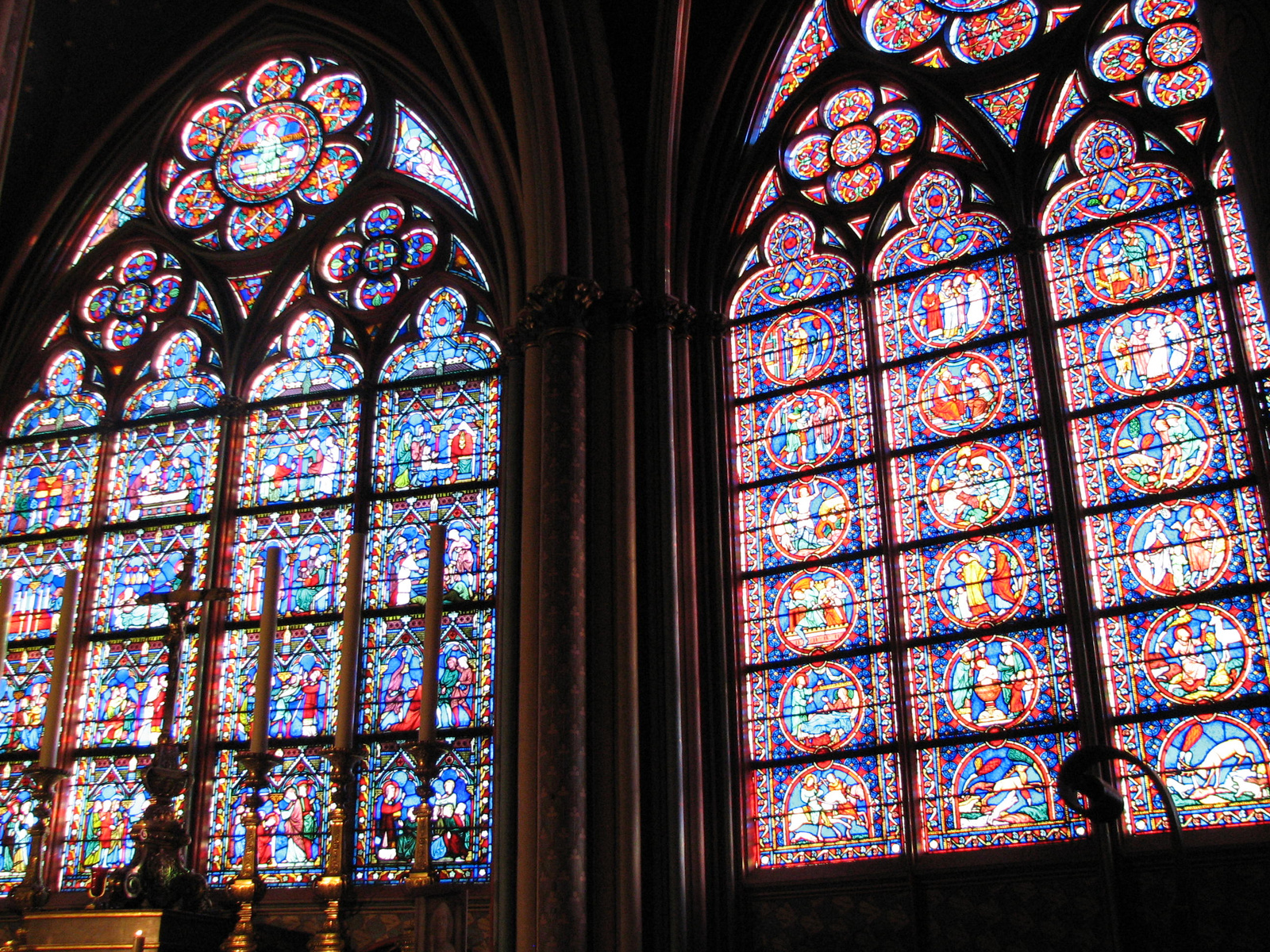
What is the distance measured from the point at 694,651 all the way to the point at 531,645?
109 centimetres

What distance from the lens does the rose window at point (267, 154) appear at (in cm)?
1337

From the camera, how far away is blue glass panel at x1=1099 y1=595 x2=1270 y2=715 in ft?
29.5

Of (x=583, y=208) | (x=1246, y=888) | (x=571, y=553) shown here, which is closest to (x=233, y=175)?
(x=583, y=208)

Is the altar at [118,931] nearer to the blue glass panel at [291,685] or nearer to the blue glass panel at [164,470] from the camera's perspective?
the blue glass panel at [291,685]

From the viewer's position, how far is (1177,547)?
9.44 metres

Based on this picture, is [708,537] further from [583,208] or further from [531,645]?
[583,208]

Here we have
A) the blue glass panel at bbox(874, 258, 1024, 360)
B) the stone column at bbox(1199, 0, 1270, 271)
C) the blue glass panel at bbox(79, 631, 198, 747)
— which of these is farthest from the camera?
the blue glass panel at bbox(79, 631, 198, 747)

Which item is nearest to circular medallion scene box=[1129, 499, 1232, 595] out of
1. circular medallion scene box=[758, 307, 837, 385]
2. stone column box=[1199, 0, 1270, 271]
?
circular medallion scene box=[758, 307, 837, 385]

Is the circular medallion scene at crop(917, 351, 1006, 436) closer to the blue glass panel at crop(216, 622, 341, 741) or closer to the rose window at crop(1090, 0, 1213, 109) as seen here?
the rose window at crop(1090, 0, 1213, 109)

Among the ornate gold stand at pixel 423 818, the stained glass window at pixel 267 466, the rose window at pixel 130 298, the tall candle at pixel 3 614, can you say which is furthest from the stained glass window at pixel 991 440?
the rose window at pixel 130 298

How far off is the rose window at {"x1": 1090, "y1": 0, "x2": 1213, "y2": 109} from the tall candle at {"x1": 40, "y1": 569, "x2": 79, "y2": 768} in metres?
7.63

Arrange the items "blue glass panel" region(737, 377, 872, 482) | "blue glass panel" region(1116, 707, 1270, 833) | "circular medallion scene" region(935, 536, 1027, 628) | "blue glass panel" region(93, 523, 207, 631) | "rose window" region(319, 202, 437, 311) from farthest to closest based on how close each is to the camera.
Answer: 1. "rose window" region(319, 202, 437, 311)
2. "blue glass panel" region(93, 523, 207, 631)
3. "blue glass panel" region(737, 377, 872, 482)
4. "circular medallion scene" region(935, 536, 1027, 628)
5. "blue glass panel" region(1116, 707, 1270, 833)

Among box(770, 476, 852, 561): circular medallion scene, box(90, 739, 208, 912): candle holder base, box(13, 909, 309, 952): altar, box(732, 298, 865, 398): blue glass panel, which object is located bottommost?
box(13, 909, 309, 952): altar

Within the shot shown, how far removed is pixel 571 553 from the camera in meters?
10.2
